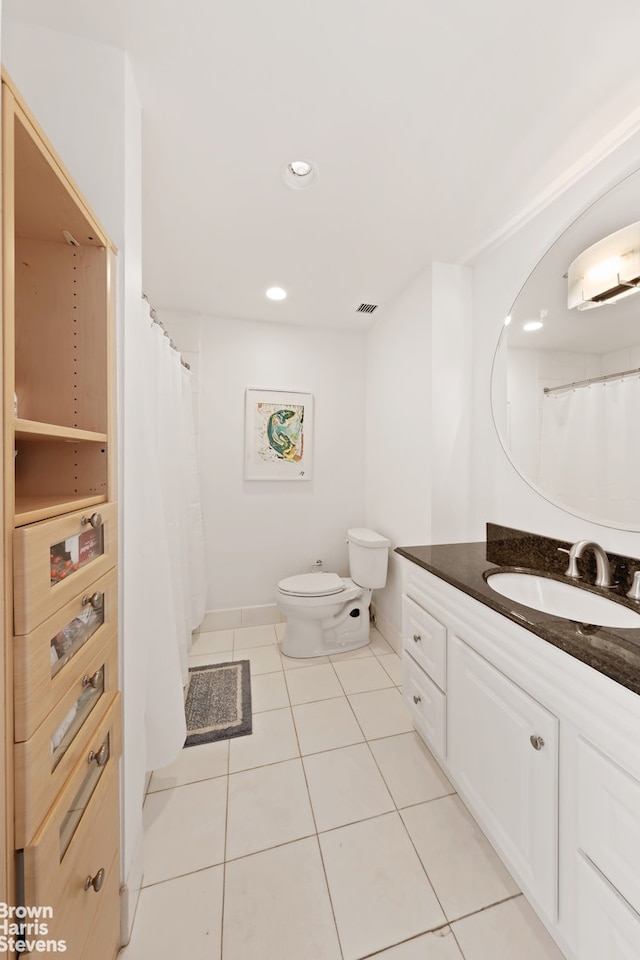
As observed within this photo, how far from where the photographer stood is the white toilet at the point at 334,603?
7.40 ft

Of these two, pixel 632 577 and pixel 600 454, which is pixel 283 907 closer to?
pixel 632 577

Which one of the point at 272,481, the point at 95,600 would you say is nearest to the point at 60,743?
the point at 95,600

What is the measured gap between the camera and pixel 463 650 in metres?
1.21

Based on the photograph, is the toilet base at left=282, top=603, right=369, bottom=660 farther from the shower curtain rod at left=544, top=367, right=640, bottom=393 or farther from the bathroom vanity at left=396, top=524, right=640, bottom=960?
the shower curtain rod at left=544, top=367, right=640, bottom=393

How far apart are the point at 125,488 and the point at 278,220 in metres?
1.40

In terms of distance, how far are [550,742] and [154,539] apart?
1276 millimetres

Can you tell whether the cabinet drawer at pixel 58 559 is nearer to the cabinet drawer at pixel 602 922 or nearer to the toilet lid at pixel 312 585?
the cabinet drawer at pixel 602 922

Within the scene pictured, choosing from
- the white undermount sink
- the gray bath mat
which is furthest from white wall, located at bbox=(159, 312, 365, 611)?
the white undermount sink

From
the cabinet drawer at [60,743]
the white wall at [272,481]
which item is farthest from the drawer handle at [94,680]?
the white wall at [272,481]

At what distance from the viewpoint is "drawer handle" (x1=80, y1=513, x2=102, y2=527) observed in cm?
74

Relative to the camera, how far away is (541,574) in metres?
1.31

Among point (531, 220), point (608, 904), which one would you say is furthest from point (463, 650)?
point (531, 220)

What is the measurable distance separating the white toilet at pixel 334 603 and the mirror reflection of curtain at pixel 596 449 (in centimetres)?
118

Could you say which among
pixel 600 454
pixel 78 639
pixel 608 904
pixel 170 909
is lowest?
pixel 170 909
